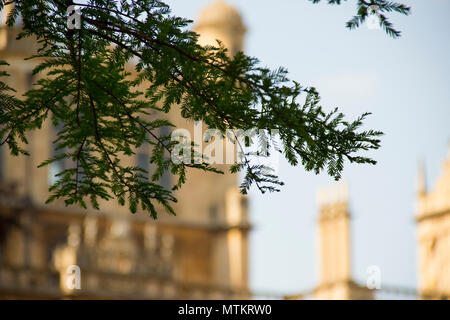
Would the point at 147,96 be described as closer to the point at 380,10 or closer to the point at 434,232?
the point at 380,10

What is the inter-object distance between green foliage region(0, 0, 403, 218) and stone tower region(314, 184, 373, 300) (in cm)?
2960

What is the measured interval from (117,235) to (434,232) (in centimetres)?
1131

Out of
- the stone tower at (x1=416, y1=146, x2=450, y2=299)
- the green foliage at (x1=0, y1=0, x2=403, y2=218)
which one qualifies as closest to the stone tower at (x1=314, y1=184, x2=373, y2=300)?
the stone tower at (x1=416, y1=146, x2=450, y2=299)

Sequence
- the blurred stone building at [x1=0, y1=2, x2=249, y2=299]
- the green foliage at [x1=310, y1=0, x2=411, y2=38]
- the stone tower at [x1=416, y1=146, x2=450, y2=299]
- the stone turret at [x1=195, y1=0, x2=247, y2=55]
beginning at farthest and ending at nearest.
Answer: the stone turret at [x1=195, y1=0, x2=247, y2=55], the stone tower at [x1=416, y1=146, x2=450, y2=299], the blurred stone building at [x1=0, y1=2, x2=249, y2=299], the green foliage at [x1=310, y1=0, x2=411, y2=38]

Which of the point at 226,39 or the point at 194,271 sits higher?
the point at 226,39

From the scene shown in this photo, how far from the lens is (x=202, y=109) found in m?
8.39

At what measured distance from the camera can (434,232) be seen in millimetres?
42062

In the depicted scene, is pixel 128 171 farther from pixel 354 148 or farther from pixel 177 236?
pixel 177 236

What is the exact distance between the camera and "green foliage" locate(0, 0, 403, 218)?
8148 millimetres

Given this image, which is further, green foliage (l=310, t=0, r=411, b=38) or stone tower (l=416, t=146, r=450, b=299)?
stone tower (l=416, t=146, r=450, b=299)

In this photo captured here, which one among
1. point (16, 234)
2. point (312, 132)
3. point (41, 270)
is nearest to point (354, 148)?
point (312, 132)

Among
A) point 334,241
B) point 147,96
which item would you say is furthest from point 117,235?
point 147,96

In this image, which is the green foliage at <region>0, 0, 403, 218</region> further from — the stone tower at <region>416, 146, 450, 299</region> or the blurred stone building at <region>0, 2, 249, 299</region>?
the stone tower at <region>416, 146, 450, 299</region>

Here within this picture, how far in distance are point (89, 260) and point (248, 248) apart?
322 inches
